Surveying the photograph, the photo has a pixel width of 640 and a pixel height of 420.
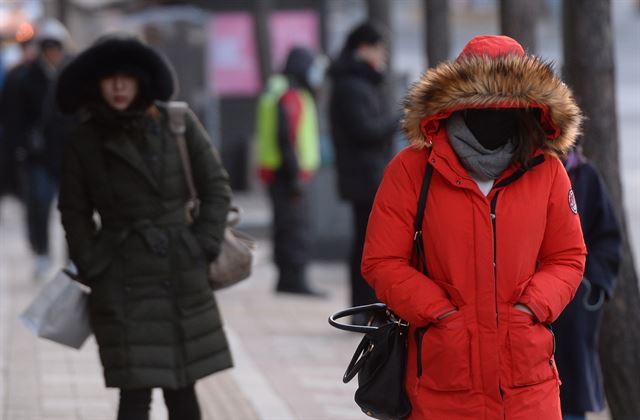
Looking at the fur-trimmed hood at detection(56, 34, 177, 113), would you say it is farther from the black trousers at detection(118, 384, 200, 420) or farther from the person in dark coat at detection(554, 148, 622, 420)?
the person in dark coat at detection(554, 148, 622, 420)

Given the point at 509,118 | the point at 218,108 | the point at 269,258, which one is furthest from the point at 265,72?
the point at 509,118

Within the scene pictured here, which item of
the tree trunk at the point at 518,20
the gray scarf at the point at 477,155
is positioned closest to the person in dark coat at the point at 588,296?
the gray scarf at the point at 477,155

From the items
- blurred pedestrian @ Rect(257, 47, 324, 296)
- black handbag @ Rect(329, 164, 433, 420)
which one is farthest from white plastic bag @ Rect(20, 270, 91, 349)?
blurred pedestrian @ Rect(257, 47, 324, 296)

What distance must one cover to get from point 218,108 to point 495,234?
56.6 feet

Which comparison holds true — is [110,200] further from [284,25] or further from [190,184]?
[284,25]

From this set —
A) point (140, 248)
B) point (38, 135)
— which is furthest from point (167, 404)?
point (38, 135)

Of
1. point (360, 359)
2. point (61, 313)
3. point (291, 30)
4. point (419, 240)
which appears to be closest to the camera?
point (419, 240)

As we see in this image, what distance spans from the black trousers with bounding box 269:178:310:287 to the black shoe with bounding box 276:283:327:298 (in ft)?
0.06

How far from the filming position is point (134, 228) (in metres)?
5.55

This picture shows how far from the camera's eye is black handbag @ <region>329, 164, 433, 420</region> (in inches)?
165

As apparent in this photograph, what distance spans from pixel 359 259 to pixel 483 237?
16.9 feet

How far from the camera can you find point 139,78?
18.3 feet

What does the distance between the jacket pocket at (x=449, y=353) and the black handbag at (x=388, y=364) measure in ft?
0.42

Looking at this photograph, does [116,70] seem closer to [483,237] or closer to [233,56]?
[483,237]
